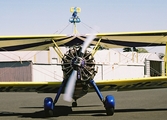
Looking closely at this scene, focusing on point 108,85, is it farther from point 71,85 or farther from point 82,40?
point 71,85

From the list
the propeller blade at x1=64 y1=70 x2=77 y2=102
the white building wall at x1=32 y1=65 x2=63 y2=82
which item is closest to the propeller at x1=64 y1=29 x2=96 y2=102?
the propeller blade at x1=64 y1=70 x2=77 y2=102

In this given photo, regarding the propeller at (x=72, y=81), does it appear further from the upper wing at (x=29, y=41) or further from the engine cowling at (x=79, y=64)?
the upper wing at (x=29, y=41)

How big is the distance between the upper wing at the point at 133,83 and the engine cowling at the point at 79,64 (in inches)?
54.9

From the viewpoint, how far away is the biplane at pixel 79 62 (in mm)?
10391

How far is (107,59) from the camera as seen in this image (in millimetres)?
45625

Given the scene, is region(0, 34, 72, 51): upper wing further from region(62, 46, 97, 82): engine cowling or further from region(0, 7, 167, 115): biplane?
region(62, 46, 97, 82): engine cowling

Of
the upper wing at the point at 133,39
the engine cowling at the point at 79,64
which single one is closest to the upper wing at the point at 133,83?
the engine cowling at the point at 79,64

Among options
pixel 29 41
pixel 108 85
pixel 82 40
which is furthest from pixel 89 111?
pixel 29 41

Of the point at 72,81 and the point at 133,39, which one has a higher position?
the point at 133,39

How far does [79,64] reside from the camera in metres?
10.2

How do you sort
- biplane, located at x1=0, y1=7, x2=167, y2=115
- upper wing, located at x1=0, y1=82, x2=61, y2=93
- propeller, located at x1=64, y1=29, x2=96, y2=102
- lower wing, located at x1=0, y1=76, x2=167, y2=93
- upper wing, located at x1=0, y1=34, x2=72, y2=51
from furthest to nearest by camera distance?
upper wing, located at x1=0, y1=82, x2=61, y2=93 → lower wing, located at x1=0, y1=76, x2=167, y2=93 → upper wing, located at x1=0, y1=34, x2=72, y2=51 → biplane, located at x1=0, y1=7, x2=167, y2=115 → propeller, located at x1=64, y1=29, x2=96, y2=102

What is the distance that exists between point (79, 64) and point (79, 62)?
2.4 inches

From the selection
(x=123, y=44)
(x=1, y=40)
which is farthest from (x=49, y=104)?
(x=123, y=44)

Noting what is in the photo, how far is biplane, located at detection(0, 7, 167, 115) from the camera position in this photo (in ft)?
34.1
